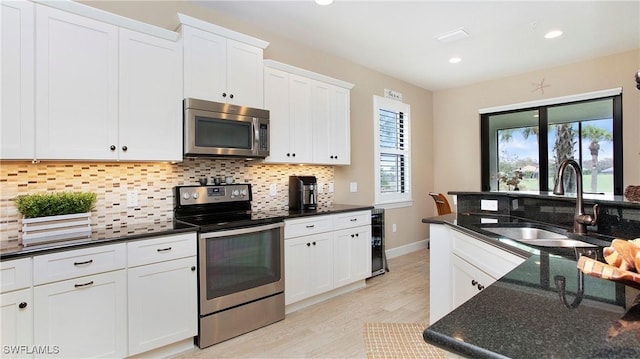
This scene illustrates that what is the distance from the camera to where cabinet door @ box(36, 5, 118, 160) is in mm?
1907

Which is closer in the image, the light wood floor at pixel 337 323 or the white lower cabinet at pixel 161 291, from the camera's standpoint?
the white lower cabinet at pixel 161 291

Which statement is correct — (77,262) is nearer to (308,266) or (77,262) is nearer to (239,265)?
(239,265)

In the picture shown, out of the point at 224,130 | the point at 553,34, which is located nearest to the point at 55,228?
the point at 224,130

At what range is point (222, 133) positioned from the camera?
2656 mm

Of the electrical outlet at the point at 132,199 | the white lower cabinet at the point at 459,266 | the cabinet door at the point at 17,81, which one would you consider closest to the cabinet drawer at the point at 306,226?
the white lower cabinet at the point at 459,266

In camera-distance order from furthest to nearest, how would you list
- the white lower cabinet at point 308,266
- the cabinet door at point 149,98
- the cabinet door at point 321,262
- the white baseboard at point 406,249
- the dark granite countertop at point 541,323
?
the white baseboard at point 406,249
the cabinet door at point 321,262
the white lower cabinet at point 308,266
the cabinet door at point 149,98
the dark granite countertop at point 541,323

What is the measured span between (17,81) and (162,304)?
1.57 meters

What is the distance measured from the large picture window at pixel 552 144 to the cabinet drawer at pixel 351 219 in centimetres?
270

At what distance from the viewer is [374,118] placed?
4.59 meters

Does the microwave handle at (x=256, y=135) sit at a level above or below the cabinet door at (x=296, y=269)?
above

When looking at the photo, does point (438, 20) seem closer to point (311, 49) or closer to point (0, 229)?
point (311, 49)

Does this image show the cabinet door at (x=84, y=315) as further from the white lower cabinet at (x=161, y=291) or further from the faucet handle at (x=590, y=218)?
the faucet handle at (x=590, y=218)

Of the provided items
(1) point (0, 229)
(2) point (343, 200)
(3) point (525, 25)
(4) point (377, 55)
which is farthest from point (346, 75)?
(1) point (0, 229)

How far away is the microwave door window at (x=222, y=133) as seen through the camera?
2529 millimetres
